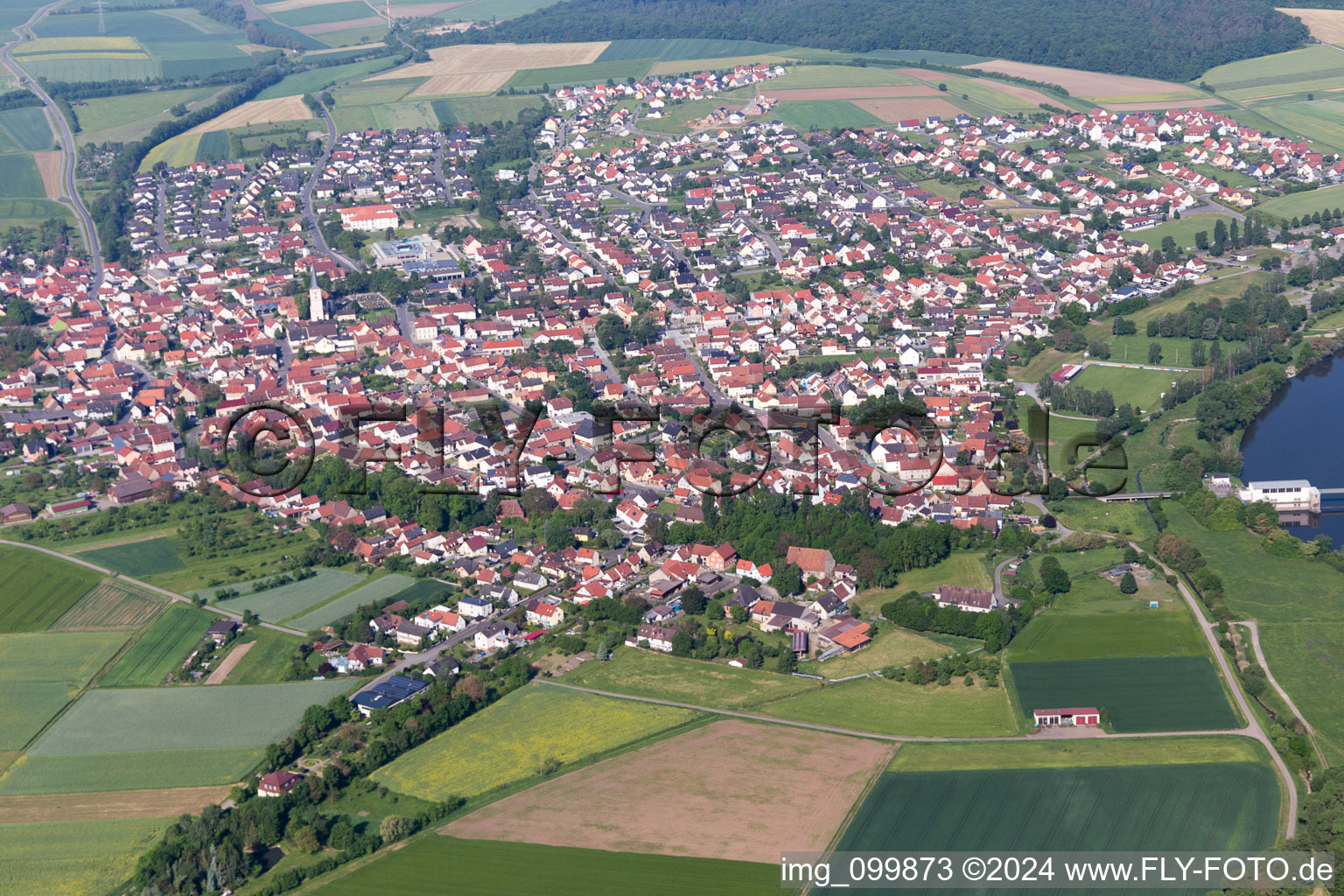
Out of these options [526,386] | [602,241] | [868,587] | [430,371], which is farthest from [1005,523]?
[602,241]

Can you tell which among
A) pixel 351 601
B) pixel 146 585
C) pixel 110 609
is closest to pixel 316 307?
pixel 146 585

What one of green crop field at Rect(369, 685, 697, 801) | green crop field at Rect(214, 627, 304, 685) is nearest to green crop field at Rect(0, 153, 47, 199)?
green crop field at Rect(214, 627, 304, 685)

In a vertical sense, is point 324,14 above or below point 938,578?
above

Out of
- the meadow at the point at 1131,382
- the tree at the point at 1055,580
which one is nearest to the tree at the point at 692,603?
the tree at the point at 1055,580

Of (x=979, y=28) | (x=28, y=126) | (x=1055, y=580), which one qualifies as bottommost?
(x=1055, y=580)

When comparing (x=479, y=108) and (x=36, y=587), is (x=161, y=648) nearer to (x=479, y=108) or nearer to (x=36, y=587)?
(x=36, y=587)

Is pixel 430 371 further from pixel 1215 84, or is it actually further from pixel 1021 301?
pixel 1215 84

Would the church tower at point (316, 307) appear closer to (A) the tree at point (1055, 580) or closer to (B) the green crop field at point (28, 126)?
(A) the tree at point (1055, 580)
